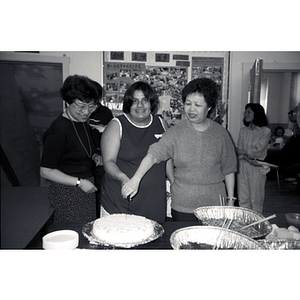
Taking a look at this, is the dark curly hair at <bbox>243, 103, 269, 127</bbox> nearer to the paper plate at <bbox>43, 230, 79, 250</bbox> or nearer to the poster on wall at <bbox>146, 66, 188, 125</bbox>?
the poster on wall at <bbox>146, 66, 188, 125</bbox>

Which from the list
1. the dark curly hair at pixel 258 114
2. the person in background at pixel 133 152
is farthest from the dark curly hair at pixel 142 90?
the dark curly hair at pixel 258 114

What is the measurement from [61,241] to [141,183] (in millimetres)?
740

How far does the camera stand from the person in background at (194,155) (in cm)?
159

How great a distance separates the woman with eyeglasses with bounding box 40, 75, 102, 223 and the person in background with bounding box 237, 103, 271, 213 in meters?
2.20

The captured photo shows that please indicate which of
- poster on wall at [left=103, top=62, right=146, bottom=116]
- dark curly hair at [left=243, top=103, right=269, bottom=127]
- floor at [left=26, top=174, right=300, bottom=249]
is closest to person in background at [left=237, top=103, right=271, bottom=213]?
dark curly hair at [left=243, top=103, right=269, bottom=127]

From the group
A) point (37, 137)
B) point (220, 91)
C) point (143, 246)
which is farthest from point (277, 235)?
point (37, 137)

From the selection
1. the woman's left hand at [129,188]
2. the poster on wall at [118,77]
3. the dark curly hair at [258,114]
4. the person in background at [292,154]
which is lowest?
the person in background at [292,154]

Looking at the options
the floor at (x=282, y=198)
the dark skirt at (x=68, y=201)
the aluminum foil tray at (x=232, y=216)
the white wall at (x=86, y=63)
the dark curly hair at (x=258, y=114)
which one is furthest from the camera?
the floor at (x=282, y=198)

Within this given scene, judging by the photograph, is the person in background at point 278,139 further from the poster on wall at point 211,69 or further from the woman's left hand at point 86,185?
the woman's left hand at point 86,185

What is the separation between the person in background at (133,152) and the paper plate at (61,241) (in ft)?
2.05

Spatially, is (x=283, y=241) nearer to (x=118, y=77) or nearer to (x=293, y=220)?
(x=293, y=220)

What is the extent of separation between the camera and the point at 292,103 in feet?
25.2

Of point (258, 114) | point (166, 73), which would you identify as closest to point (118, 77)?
point (166, 73)
